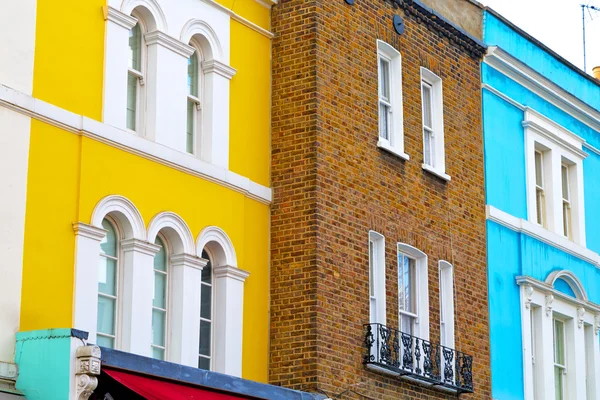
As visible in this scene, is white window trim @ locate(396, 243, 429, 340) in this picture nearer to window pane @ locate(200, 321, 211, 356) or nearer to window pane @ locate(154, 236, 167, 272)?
window pane @ locate(200, 321, 211, 356)

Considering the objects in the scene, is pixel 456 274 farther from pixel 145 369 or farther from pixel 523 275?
pixel 145 369

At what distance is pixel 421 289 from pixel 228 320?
414 centimetres

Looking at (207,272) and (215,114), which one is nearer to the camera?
(207,272)

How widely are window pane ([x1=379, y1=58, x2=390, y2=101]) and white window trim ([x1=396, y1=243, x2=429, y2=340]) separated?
2410mm

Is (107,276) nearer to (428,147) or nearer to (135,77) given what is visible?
(135,77)

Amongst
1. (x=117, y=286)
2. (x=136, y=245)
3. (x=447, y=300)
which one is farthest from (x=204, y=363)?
(x=447, y=300)

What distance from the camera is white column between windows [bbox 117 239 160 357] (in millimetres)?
18125

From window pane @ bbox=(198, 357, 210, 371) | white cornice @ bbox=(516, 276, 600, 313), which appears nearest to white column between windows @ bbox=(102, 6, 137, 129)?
window pane @ bbox=(198, 357, 210, 371)

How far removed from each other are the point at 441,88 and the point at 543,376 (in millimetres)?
5366

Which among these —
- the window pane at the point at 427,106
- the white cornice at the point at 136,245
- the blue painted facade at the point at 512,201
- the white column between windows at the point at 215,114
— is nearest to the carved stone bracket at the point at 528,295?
the blue painted facade at the point at 512,201

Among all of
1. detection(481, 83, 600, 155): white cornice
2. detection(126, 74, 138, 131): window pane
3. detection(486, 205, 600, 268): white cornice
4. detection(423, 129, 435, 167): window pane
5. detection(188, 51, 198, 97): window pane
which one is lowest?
detection(126, 74, 138, 131): window pane

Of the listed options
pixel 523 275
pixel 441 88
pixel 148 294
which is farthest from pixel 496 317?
pixel 148 294

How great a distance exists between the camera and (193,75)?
20.5 meters

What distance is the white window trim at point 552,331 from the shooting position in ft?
83.5
